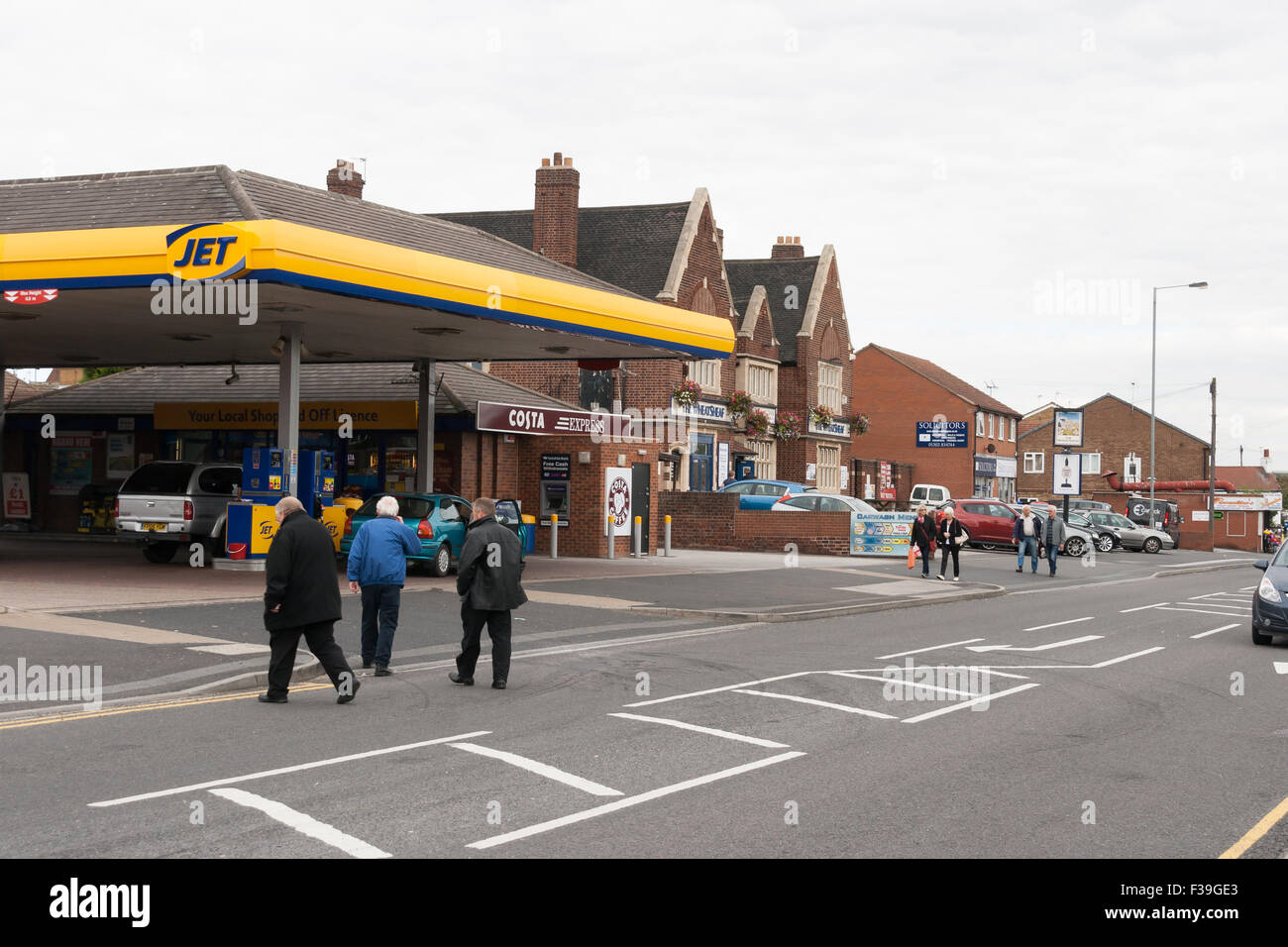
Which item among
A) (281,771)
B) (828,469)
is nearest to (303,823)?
(281,771)

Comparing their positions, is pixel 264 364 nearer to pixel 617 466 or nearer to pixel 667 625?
pixel 617 466

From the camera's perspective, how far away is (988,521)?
43.6 metres

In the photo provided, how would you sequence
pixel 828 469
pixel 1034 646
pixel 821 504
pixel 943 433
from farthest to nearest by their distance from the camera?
pixel 943 433
pixel 828 469
pixel 821 504
pixel 1034 646

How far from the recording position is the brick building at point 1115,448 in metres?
94.0

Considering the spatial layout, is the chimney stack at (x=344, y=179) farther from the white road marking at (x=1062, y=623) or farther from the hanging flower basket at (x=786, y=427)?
the white road marking at (x=1062, y=623)

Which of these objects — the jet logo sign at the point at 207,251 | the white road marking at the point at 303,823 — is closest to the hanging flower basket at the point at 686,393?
the jet logo sign at the point at 207,251

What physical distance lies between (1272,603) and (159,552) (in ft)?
64.1

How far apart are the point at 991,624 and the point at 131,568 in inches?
592

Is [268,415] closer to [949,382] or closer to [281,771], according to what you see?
[281,771]

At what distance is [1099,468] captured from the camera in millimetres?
95000

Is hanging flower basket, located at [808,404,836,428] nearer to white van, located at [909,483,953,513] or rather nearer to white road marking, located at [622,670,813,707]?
white van, located at [909,483,953,513]

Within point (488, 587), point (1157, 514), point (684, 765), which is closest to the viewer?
point (684, 765)
